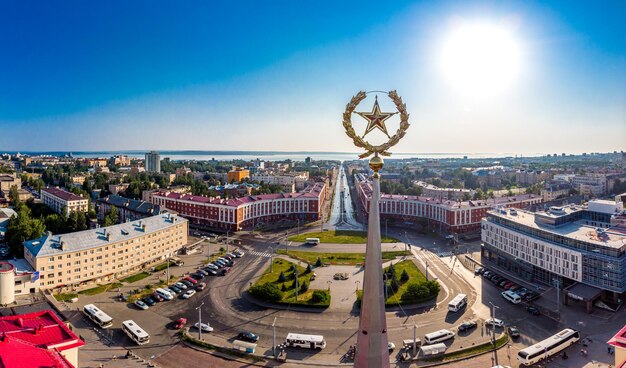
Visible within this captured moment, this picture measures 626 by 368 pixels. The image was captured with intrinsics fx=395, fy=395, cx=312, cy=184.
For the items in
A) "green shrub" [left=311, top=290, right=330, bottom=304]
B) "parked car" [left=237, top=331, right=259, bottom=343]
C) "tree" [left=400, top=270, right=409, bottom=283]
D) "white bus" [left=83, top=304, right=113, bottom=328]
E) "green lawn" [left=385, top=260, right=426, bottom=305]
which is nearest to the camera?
"parked car" [left=237, top=331, right=259, bottom=343]

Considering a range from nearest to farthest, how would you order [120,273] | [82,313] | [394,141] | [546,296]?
[394,141] < [82,313] < [546,296] < [120,273]

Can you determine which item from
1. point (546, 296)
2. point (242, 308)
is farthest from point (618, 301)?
point (242, 308)

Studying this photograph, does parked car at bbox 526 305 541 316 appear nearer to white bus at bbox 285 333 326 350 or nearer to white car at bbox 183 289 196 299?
white bus at bbox 285 333 326 350

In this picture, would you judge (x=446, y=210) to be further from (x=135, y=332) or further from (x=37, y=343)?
(x=37, y=343)

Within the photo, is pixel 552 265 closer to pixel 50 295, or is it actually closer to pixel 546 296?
pixel 546 296

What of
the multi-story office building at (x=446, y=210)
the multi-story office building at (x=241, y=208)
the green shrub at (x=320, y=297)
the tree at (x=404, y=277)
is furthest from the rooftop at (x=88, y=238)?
the multi-story office building at (x=446, y=210)

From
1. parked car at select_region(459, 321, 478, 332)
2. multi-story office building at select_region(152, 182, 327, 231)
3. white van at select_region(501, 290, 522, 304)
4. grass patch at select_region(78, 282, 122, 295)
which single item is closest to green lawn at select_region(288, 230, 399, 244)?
multi-story office building at select_region(152, 182, 327, 231)

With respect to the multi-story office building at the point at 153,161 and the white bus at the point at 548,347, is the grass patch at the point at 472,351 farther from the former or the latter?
the multi-story office building at the point at 153,161
